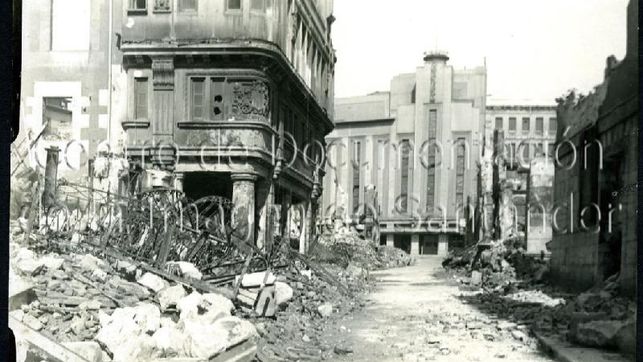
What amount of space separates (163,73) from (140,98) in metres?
3.36

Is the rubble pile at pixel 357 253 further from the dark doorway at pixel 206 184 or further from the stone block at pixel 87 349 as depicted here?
the stone block at pixel 87 349

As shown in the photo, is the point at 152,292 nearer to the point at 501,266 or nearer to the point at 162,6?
the point at 162,6

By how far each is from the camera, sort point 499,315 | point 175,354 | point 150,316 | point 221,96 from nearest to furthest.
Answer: point 175,354 → point 150,316 → point 499,315 → point 221,96

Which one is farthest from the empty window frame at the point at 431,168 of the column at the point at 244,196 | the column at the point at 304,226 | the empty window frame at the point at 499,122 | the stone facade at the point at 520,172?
the column at the point at 244,196

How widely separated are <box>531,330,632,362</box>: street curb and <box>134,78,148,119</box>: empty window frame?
22.1 feet

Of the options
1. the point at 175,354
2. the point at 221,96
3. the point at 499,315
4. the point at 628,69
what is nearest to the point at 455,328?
the point at 499,315

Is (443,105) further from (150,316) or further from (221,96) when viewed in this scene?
(150,316)

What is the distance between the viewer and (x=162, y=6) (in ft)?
39.8

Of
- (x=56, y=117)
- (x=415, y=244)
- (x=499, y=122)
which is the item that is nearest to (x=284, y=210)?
(x=499, y=122)

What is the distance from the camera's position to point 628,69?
1095 centimetres

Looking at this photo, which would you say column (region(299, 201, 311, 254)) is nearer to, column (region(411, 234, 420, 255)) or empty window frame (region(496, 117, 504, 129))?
empty window frame (region(496, 117, 504, 129))

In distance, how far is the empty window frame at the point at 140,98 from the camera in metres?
9.72

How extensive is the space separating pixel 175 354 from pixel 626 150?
872cm

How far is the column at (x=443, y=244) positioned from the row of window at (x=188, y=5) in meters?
27.5
